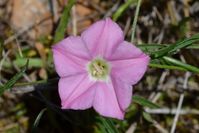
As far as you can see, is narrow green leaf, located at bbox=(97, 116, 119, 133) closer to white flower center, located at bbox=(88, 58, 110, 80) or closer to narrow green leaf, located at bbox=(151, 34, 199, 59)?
white flower center, located at bbox=(88, 58, 110, 80)

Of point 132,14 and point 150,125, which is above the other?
point 132,14

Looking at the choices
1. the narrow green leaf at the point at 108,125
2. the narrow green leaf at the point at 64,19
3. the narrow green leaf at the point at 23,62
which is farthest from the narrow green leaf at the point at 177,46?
the narrow green leaf at the point at 23,62

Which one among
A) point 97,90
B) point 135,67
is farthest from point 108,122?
point 135,67

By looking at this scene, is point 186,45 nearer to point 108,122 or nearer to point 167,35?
point 108,122

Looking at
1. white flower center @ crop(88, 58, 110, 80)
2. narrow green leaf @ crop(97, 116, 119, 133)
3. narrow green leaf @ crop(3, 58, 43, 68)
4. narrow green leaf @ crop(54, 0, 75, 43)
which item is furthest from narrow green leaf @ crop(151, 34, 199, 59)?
narrow green leaf @ crop(3, 58, 43, 68)

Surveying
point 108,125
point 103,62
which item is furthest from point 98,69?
point 108,125

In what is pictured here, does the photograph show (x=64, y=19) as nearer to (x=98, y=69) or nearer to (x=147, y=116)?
(x=98, y=69)
